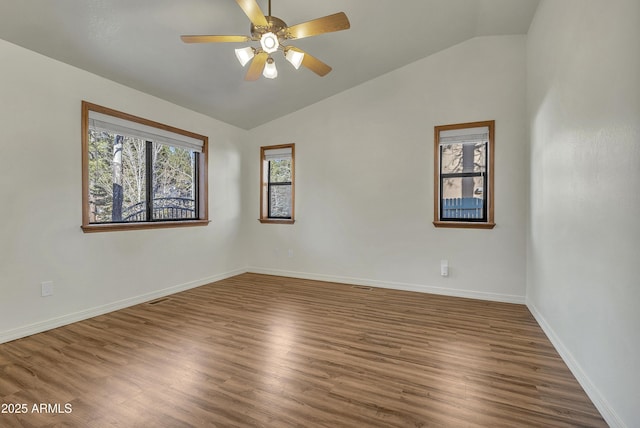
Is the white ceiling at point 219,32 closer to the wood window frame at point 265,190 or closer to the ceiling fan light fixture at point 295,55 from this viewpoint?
the ceiling fan light fixture at point 295,55

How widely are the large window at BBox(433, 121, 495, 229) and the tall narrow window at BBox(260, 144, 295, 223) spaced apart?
2.32 meters

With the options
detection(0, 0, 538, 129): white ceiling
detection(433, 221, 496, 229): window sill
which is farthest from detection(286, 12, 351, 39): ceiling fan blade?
detection(433, 221, 496, 229): window sill

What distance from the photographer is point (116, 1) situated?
7.98 ft

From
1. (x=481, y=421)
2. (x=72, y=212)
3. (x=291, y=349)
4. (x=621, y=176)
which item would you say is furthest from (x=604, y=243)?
(x=72, y=212)

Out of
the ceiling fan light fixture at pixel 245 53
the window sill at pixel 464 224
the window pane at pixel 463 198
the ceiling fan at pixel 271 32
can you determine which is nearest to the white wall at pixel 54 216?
the ceiling fan at pixel 271 32

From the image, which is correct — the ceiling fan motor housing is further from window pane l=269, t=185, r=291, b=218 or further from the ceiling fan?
window pane l=269, t=185, r=291, b=218

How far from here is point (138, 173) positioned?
3.86m

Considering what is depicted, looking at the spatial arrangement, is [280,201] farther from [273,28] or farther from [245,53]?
[273,28]

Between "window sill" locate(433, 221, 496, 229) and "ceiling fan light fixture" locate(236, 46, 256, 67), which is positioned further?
"window sill" locate(433, 221, 496, 229)

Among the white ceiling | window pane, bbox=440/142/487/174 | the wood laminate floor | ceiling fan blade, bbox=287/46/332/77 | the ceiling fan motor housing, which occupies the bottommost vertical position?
the wood laminate floor

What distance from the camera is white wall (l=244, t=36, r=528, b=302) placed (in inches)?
146

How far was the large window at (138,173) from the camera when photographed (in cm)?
A: 332

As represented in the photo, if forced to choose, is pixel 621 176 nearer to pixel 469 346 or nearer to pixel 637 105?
pixel 637 105

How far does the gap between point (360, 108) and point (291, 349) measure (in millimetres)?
3441
